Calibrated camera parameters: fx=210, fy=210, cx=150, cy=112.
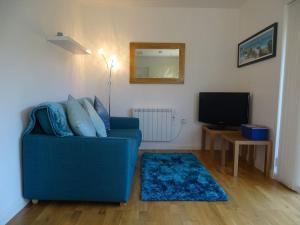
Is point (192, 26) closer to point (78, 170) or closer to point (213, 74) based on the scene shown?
point (213, 74)

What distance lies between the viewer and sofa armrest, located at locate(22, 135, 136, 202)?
180 centimetres

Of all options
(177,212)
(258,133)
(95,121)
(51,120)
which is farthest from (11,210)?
(258,133)

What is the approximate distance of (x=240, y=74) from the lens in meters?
3.65

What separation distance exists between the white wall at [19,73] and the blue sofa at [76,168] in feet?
0.40

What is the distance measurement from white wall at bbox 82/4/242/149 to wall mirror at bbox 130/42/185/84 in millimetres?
96

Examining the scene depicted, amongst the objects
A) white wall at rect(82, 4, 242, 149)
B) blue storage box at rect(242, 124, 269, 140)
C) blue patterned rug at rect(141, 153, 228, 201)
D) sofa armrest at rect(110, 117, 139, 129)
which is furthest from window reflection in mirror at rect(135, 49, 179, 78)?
blue storage box at rect(242, 124, 269, 140)

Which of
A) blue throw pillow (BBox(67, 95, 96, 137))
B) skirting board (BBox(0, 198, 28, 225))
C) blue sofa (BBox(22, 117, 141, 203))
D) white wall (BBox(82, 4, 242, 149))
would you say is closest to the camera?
skirting board (BBox(0, 198, 28, 225))

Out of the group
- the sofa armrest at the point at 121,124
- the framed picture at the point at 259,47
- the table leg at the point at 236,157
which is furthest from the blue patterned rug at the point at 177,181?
the framed picture at the point at 259,47

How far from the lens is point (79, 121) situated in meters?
2.03

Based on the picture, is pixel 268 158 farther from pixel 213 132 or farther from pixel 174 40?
pixel 174 40

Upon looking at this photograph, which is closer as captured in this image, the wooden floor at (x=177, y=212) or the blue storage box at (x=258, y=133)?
the wooden floor at (x=177, y=212)

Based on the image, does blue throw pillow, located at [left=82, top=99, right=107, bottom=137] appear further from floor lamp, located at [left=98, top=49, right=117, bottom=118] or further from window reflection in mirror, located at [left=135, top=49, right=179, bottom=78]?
window reflection in mirror, located at [left=135, top=49, right=179, bottom=78]

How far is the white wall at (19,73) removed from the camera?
1632mm

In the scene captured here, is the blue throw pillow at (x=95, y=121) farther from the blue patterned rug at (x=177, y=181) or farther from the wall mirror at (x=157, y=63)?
the wall mirror at (x=157, y=63)
